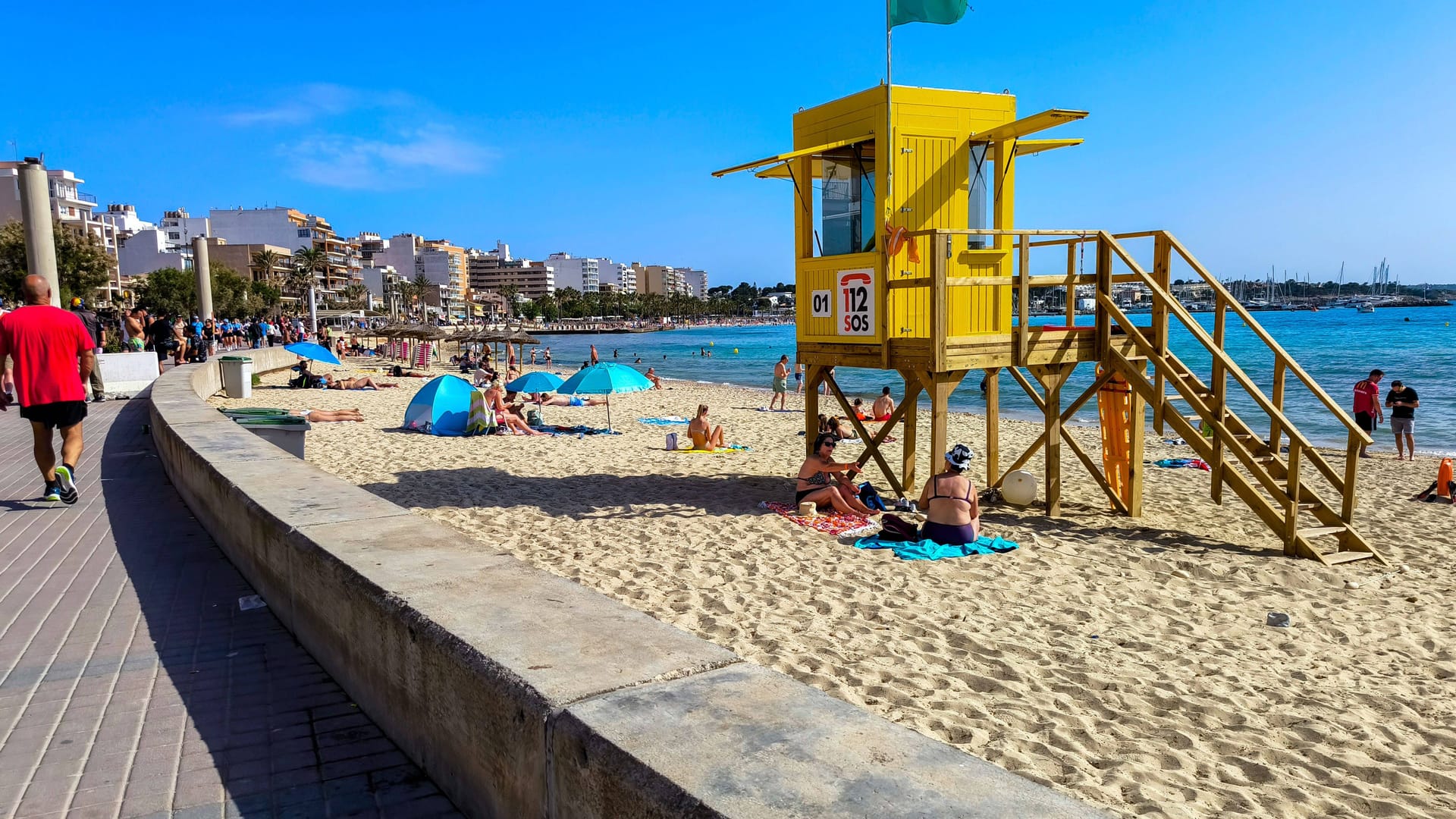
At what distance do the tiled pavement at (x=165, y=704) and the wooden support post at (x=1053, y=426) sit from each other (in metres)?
7.91

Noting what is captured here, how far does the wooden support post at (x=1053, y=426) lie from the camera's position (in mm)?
9852

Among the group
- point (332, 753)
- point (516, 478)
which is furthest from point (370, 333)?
point (332, 753)

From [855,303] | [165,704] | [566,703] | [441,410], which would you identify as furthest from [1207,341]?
[441,410]

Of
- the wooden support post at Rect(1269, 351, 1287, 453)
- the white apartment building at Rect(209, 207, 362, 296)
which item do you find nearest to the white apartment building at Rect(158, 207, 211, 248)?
the white apartment building at Rect(209, 207, 362, 296)

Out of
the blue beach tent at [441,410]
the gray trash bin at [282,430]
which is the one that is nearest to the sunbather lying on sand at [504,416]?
the blue beach tent at [441,410]

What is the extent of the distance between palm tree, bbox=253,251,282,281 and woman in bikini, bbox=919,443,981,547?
118768 mm

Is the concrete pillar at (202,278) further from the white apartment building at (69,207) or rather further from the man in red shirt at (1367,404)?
the white apartment building at (69,207)

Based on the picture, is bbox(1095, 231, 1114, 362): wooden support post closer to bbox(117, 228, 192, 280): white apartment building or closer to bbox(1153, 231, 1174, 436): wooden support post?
bbox(1153, 231, 1174, 436): wooden support post

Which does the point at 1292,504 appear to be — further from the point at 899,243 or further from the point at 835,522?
the point at 899,243

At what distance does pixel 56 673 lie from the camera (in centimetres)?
354

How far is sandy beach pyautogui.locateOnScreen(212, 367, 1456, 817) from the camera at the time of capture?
13.5 feet

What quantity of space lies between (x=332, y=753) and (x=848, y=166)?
26.3 feet

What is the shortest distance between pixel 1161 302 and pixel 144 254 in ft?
416

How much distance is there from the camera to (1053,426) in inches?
390
